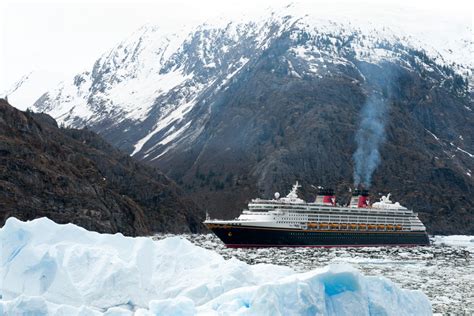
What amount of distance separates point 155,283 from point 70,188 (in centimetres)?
8346

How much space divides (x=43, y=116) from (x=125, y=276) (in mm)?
150550

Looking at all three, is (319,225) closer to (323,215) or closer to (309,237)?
(323,215)

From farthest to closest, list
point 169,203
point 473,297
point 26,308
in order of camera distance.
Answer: point 169,203, point 473,297, point 26,308

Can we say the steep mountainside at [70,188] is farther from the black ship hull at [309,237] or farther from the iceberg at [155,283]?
the iceberg at [155,283]

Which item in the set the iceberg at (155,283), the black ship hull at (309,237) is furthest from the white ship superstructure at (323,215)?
the iceberg at (155,283)

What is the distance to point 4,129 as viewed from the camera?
385 feet

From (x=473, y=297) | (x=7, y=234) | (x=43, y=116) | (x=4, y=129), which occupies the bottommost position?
(x=473, y=297)

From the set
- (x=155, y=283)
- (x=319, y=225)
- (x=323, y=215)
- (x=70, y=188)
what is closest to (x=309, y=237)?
(x=319, y=225)

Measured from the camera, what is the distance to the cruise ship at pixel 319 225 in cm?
11075

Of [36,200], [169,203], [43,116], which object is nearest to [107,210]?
[36,200]

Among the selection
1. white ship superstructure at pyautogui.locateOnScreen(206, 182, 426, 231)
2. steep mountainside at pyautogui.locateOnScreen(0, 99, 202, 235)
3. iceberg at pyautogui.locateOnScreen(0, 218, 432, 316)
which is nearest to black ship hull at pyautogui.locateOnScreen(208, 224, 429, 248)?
white ship superstructure at pyautogui.locateOnScreen(206, 182, 426, 231)

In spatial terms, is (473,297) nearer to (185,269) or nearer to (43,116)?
(185,269)

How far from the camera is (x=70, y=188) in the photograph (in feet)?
381

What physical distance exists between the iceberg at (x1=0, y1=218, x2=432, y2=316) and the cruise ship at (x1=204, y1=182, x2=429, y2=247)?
233 ft
